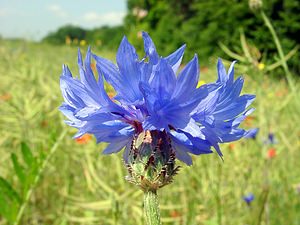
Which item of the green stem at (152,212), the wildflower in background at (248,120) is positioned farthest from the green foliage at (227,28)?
the green stem at (152,212)

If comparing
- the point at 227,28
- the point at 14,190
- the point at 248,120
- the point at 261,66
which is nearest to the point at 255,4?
the point at 261,66

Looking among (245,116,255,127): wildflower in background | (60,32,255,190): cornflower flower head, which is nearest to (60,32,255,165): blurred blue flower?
(60,32,255,190): cornflower flower head

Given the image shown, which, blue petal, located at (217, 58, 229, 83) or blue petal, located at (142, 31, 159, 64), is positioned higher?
blue petal, located at (142, 31, 159, 64)

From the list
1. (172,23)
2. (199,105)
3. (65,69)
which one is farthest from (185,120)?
(172,23)

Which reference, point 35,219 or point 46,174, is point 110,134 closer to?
point 35,219

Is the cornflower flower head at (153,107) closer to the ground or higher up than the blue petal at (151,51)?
closer to the ground

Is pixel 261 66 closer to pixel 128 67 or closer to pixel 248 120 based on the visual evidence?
pixel 248 120

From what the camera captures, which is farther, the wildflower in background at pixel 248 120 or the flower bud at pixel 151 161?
the wildflower in background at pixel 248 120

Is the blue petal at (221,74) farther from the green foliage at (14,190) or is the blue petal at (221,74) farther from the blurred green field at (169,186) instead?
the blurred green field at (169,186)

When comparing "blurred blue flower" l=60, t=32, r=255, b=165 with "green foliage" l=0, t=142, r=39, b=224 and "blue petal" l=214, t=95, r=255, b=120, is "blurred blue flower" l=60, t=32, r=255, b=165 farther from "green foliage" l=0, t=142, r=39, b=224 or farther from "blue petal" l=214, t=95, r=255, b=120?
"green foliage" l=0, t=142, r=39, b=224

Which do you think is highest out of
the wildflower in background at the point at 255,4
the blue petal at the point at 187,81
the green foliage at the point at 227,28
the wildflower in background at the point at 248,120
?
the green foliage at the point at 227,28
